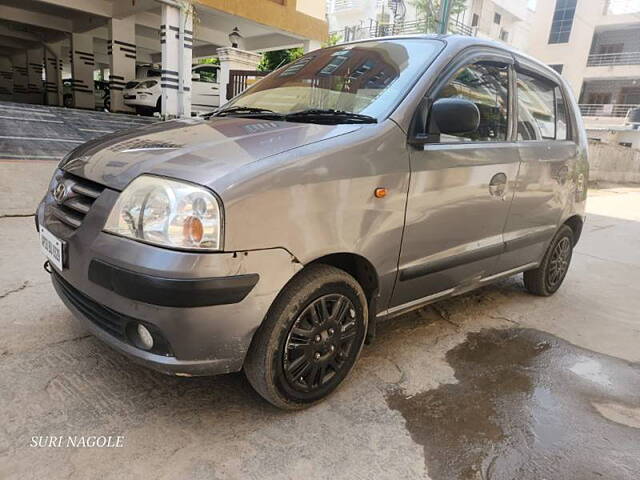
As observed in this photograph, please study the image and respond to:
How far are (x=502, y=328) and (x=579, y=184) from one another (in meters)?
1.43

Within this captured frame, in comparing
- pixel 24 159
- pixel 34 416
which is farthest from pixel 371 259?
pixel 24 159

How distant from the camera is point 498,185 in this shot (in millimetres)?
2742

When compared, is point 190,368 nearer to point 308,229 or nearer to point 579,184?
point 308,229

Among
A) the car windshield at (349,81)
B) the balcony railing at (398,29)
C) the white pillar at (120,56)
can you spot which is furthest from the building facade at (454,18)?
the car windshield at (349,81)

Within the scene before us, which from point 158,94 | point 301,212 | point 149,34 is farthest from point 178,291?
point 149,34

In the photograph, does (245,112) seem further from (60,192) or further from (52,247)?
(52,247)

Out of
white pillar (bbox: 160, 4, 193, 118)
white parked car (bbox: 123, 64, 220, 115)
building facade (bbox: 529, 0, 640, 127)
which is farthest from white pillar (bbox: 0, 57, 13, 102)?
building facade (bbox: 529, 0, 640, 127)

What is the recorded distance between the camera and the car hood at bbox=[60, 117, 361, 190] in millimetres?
1718

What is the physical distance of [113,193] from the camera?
177 centimetres

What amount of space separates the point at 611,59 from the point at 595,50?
116 centimetres

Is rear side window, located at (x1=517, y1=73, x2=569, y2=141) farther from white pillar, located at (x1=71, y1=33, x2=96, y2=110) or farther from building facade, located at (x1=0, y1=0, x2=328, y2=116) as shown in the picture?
white pillar, located at (x1=71, y1=33, x2=96, y2=110)

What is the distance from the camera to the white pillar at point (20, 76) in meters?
22.7

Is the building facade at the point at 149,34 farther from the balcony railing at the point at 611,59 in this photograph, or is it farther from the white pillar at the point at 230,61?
the balcony railing at the point at 611,59

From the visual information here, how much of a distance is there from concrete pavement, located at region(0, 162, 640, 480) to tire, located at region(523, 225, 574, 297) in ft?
2.14
